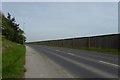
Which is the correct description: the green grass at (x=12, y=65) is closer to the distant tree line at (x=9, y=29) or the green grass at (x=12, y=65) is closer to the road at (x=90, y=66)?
the road at (x=90, y=66)

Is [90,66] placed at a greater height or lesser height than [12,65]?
lesser

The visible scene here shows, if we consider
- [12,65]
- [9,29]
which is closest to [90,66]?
[12,65]

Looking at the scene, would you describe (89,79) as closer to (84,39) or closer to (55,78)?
(55,78)

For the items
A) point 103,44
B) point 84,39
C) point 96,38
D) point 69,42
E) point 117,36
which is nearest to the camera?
point 117,36

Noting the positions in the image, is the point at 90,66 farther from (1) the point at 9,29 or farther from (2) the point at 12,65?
(1) the point at 9,29

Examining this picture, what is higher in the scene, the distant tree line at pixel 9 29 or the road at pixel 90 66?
the distant tree line at pixel 9 29

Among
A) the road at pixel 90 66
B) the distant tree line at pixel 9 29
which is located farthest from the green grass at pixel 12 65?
the distant tree line at pixel 9 29

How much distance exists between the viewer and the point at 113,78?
12539 millimetres

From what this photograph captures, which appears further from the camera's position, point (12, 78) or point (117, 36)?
point (117, 36)

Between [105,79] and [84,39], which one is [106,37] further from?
[105,79]

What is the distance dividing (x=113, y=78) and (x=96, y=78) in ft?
2.30

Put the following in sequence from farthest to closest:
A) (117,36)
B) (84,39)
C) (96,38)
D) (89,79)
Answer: (84,39)
(96,38)
(117,36)
(89,79)

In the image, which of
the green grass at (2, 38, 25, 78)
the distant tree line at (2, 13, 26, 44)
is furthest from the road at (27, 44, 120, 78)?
the distant tree line at (2, 13, 26, 44)

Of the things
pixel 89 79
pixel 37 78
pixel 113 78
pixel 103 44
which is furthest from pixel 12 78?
pixel 103 44
